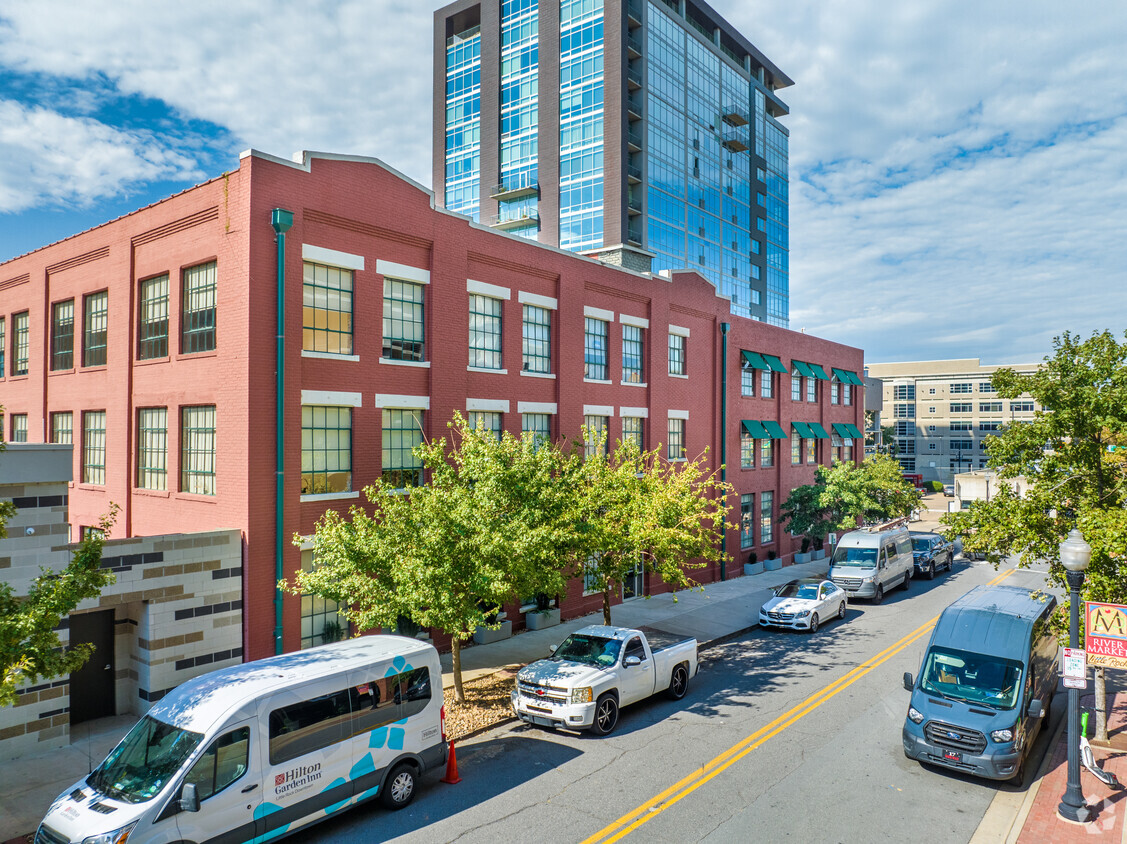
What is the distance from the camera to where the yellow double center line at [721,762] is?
35.0 ft

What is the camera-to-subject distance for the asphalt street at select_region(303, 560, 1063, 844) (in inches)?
419

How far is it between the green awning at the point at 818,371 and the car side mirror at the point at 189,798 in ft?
128

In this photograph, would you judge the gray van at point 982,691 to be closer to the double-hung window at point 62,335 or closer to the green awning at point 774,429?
the green awning at point 774,429

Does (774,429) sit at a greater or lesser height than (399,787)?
greater

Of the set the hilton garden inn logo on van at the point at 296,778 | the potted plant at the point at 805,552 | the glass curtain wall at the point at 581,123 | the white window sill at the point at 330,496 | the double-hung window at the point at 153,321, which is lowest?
the potted plant at the point at 805,552

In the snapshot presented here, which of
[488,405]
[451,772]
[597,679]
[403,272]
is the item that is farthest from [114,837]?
[488,405]

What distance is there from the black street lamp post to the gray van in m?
0.99

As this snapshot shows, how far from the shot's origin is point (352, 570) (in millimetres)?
14766

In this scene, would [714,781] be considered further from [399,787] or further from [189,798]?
[189,798]

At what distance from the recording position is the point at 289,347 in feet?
56.6

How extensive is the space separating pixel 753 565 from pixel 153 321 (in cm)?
2783

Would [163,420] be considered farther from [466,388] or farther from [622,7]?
Answer: [622,7]

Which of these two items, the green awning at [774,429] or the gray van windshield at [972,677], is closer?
the gray van windshield at [972,677]

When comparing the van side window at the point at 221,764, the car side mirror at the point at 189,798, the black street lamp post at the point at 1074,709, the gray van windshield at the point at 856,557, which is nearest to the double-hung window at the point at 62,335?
the van side window at the point at 221,764
